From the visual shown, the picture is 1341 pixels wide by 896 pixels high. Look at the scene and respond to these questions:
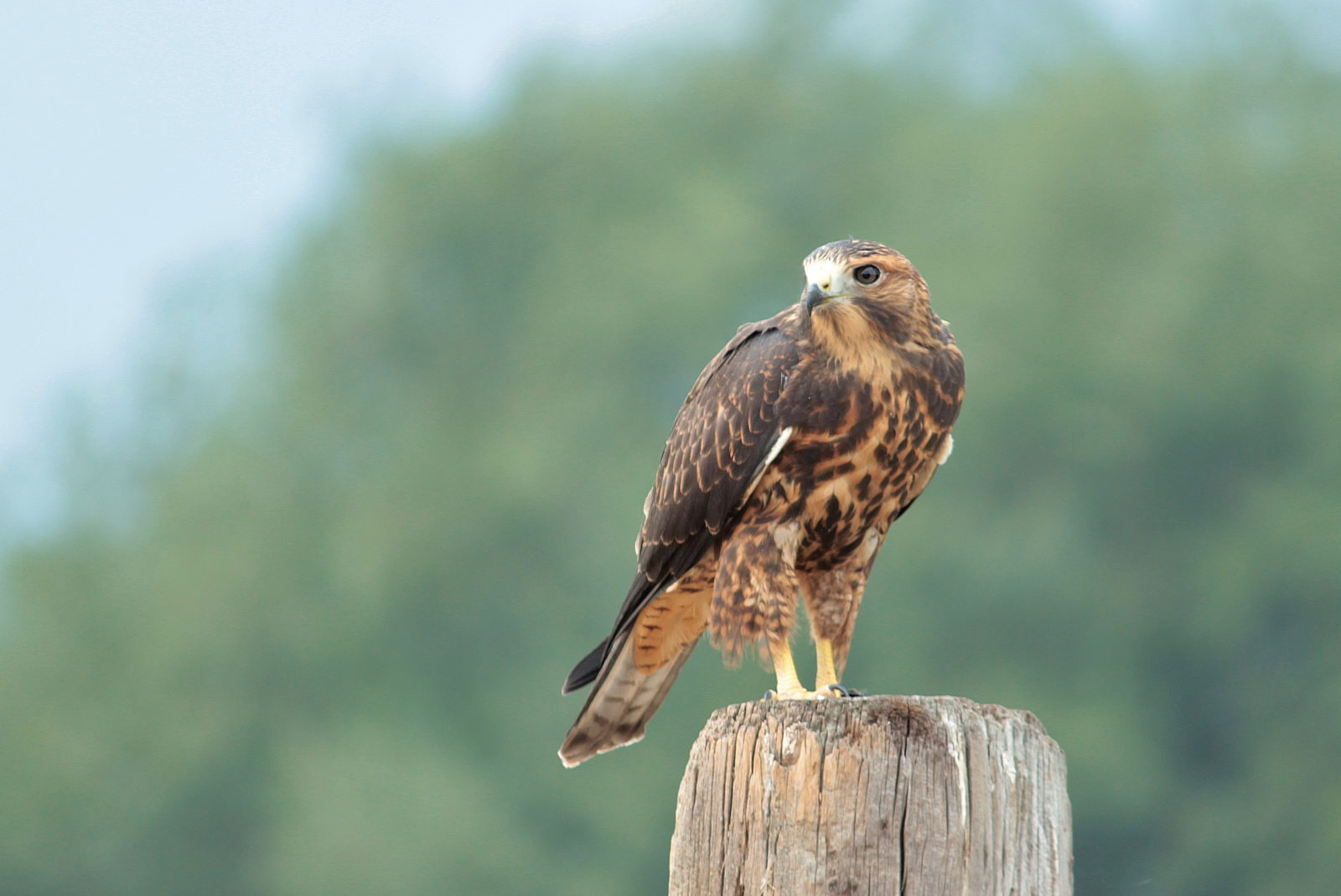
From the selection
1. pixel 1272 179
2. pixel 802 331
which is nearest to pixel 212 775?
pixel 1272 179

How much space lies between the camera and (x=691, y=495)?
14.0ft

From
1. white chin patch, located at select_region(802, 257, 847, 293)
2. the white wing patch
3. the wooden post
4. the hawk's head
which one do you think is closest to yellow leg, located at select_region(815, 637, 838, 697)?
the white wing patch

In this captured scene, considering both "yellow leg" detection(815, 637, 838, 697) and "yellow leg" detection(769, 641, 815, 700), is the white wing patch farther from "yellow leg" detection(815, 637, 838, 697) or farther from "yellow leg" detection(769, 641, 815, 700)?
"yellow leg" detection(815, 637, 838, 697)

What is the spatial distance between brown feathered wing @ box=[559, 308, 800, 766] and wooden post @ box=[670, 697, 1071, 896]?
124 centimetres

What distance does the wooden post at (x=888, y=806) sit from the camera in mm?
2766

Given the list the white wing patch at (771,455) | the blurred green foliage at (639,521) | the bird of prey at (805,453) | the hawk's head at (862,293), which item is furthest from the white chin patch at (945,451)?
the blurred green foliage at (639,521)

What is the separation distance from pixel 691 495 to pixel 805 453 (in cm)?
38

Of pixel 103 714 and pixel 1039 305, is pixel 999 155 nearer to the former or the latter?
pixel 1039 305

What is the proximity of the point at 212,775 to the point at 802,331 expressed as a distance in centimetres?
2473

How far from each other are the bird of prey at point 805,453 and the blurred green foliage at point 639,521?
15509mm

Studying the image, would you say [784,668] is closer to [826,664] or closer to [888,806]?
[826,664]

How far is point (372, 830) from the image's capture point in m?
21.7

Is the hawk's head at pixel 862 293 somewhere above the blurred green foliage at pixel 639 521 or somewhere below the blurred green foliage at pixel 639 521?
below

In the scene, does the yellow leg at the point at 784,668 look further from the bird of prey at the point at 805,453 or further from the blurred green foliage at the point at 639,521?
the blurred green foliage at the point at 639,521
